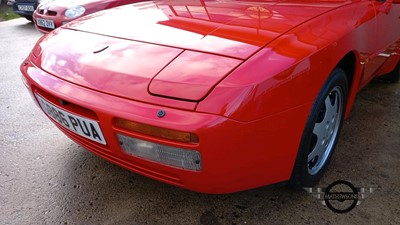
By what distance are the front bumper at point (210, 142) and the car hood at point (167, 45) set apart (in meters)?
0.07

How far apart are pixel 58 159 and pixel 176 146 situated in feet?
4.35

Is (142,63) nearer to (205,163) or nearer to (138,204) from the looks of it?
(205,163)

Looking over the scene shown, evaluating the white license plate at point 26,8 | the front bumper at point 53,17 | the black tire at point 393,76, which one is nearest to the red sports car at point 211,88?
the black tire at point 393,76

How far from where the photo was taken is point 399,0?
8.10ft

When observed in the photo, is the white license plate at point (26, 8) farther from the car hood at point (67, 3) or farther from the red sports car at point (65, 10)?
the red sports car at point (65, 10)

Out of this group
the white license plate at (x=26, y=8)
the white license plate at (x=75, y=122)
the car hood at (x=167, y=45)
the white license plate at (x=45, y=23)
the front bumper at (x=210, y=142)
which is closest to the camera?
the front bumper at (x=210, y=142)

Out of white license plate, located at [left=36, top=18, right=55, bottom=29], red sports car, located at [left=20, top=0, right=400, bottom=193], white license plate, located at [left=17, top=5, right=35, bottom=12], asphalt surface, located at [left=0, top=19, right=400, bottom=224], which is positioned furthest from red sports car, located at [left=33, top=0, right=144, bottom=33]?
red sports car, located at [left=20, top=0, right=400, bottom=193]

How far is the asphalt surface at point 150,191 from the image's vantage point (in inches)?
70.5

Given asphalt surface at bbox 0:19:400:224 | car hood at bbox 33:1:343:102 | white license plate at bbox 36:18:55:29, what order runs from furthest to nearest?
white license plate at bbox 36:18:55:29
asphalt surface at bbox 0:19:400:224
car hood at bbox 33:1:343:102

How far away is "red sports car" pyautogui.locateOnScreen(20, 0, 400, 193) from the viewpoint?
1.34 metres

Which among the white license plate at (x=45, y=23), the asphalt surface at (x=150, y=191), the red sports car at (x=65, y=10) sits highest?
the red sports car at (x=65, y=10)

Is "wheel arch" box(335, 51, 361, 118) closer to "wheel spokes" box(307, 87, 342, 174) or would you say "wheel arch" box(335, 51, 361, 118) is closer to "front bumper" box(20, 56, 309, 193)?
"wheel spokes" box(307, 87, 342, 174)

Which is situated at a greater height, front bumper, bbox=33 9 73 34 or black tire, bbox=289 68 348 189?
front bumper, bbox=33 9 73 34

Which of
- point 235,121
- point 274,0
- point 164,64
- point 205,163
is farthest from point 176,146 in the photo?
point 274,0
